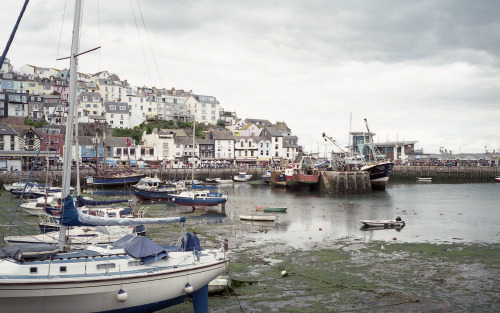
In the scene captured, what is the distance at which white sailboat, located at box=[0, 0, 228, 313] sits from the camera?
1219 centimetres

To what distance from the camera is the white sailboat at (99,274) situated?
1219 cm

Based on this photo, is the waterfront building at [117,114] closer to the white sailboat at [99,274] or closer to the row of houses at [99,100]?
the row of houses at [99,100]

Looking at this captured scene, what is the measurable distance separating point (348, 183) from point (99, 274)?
58093mm

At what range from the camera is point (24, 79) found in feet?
409

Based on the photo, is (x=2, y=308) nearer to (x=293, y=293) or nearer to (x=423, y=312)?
(x=293, y=293)

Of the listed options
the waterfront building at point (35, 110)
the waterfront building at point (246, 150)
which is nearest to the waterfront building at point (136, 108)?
the waterfront building at point (35, 110)

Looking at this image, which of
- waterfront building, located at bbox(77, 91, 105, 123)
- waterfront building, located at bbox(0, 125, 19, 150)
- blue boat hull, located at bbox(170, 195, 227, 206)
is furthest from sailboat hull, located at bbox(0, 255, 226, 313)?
waterfront building, located at bbox(77, 91, 105, 123)

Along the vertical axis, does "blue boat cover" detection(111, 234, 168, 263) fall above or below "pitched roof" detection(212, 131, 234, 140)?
below

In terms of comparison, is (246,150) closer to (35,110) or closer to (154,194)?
(35,110)

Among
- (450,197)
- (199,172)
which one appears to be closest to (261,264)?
(450,197)

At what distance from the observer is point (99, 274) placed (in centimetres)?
1305

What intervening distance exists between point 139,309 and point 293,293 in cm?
707

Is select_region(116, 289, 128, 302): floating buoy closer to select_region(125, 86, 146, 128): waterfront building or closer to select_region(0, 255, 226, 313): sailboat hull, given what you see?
select_region(0, 255, 226, 313): sailboat hull

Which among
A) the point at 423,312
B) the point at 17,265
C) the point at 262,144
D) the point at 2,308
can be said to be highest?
the point at 262,144
